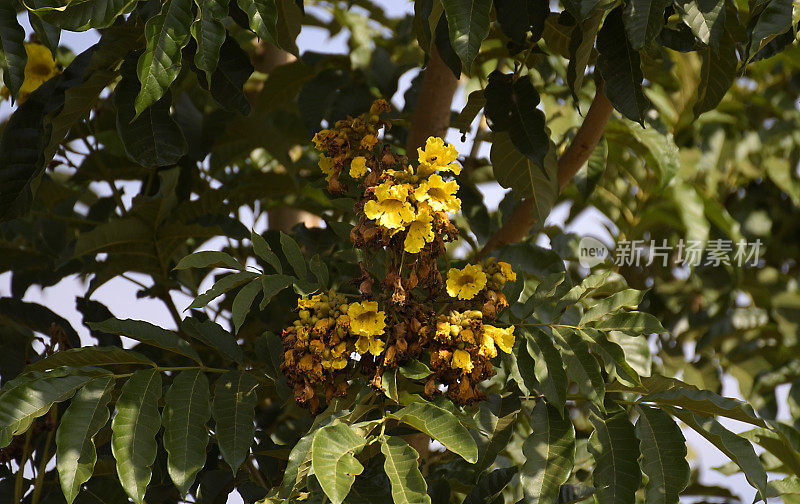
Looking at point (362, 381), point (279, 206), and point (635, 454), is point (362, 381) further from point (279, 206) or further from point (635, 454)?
point (279, 206)

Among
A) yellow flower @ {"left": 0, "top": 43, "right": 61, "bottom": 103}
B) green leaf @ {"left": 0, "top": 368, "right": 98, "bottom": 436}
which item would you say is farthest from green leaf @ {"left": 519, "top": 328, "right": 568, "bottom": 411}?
yellow flower @ {"left": 0, "top": 43, "right": 61, "bottom": 103}

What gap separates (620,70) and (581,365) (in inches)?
11.9

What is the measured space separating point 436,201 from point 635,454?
1.06ft

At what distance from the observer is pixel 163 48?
760 millimetres

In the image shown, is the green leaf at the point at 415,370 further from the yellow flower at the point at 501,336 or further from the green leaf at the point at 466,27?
the green leaf at the point at 466,27

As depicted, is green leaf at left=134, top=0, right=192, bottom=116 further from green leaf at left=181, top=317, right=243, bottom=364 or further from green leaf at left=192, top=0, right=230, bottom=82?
green leaf at left=181, top=317, right=243, bottom=364

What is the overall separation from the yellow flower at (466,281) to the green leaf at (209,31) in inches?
11.6

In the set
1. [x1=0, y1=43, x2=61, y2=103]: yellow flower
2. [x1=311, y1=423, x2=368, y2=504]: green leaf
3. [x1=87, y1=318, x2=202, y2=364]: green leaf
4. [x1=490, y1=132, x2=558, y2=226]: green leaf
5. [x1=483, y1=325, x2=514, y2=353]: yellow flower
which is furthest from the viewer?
[x1=0, y1=43, x2=61, y2=103]: yellow flower

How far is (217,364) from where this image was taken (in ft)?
3.77

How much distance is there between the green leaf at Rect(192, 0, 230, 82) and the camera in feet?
2.49

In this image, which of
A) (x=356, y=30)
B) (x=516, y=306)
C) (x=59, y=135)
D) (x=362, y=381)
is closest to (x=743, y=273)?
(x=356, y=30)

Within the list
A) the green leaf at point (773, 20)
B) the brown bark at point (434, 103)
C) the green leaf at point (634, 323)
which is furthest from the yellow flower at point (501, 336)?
the brown bark at point (434, 103)

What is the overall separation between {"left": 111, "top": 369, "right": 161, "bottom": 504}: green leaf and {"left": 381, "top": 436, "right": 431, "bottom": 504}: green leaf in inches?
9.2

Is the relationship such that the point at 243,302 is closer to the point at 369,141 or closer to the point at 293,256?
the point at 293,256
